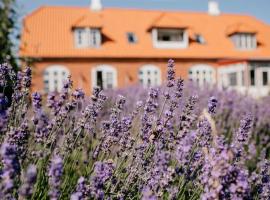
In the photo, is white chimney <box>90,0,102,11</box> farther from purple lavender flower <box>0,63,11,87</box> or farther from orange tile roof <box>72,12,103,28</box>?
purple lavender flower <box>0,63,11,87</box>

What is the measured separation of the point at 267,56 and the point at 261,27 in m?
3.17

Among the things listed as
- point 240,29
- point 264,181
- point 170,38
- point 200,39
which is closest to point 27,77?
point 264,181

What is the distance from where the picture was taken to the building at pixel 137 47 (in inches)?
984

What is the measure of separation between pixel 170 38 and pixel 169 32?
1.09 ft

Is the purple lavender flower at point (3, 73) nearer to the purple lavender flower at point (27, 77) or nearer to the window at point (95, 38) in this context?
the purple lavender flower at point (27, 77)

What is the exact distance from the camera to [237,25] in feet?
94.4

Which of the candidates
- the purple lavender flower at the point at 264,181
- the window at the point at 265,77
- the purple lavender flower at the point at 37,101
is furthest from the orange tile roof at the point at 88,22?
the purple lavender flower at the point at 264,181

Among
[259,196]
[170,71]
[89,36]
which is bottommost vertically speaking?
[259,196]

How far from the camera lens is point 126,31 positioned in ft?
89.1

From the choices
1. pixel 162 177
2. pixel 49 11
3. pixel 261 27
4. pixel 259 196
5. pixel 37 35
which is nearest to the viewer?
pixel 162 177

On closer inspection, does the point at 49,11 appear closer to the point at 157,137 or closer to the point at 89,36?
the point at 89,36

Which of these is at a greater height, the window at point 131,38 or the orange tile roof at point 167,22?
the orange tile roof at point 167,22

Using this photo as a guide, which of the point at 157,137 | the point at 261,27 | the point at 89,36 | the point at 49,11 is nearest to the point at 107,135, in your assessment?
the point at 157,137

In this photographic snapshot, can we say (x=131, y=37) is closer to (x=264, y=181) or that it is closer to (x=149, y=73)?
(x=149, y=73)
